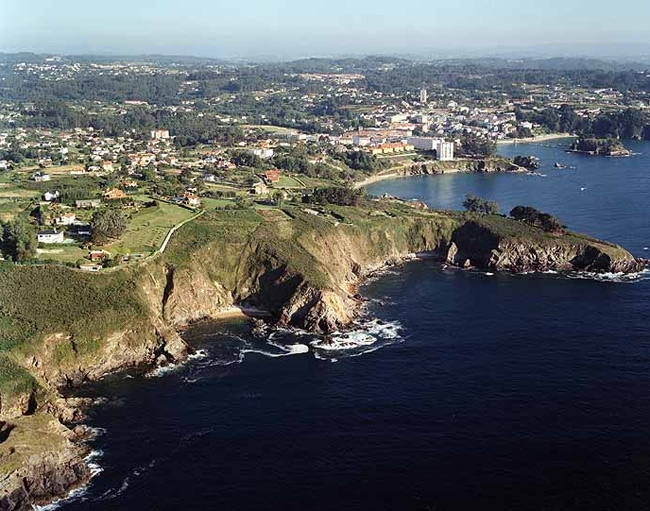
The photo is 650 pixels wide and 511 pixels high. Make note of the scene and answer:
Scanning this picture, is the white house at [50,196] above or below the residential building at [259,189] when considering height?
above

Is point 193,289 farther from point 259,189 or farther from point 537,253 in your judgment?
point 537,253

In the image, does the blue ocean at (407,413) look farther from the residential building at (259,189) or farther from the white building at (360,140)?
the white building at (360,140)

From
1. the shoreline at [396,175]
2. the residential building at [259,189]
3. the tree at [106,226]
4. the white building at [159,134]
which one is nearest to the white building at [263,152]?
the shoreline at [396,175]

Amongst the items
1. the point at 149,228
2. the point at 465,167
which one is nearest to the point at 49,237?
the point at 149,228

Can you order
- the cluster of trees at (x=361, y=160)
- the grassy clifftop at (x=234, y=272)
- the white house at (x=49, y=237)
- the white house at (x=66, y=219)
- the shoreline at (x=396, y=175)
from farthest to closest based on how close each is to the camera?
the cluster of trees at (x=361, y=160), the shoreline at (x=396, y=175), the white house at (x=66, y=219), the white house at (x=49, y=237), the grassy clifftop at (x=234, y=272)

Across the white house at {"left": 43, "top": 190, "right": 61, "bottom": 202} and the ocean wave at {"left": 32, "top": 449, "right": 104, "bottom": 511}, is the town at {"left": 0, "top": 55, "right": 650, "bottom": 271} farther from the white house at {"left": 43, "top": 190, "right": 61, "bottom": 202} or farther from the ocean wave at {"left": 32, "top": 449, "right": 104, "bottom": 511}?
the ocean wave at {"left": 32, "top": 449, "right": 104, "bottom": 511}

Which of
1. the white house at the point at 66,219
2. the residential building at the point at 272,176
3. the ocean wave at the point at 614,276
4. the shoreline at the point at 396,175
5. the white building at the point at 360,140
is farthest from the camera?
the white building at the point at 360,140
